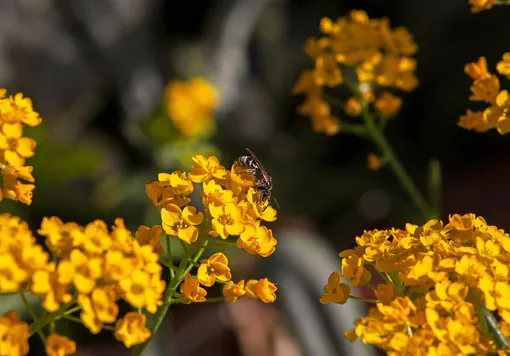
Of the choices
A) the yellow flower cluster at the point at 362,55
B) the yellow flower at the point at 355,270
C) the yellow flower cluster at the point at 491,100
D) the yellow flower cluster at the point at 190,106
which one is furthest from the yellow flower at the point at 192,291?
the yellow flower cluster at the point at 190,106

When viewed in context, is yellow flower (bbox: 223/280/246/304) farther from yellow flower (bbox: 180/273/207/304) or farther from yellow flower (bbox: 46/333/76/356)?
yellow flower (bbox: 46/333/76/356)

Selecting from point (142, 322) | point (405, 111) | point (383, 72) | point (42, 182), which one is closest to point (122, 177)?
point (42, 182)

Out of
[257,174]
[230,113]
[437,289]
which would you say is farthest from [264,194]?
[230,113]

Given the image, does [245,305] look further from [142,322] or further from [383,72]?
[142,322]

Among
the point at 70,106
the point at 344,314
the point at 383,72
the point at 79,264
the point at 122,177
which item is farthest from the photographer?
the point at 70,106

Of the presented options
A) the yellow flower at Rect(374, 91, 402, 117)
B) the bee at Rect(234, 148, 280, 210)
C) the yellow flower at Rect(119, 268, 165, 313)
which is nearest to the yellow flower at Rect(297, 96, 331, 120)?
the yellow flower at Rect(374, 91, 402, 117)

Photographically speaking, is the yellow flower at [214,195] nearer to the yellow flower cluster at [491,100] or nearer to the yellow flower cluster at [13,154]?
the yellow flower cluster at [13,154]
